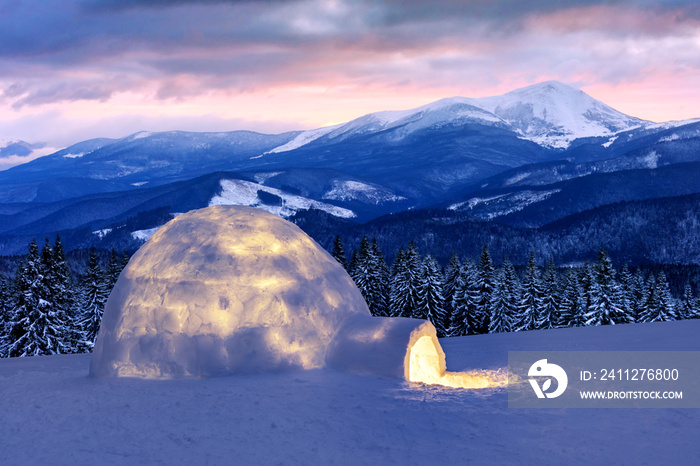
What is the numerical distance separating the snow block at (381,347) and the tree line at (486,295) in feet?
73.7

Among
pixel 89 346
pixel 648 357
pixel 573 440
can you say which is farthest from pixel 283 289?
pixel 89 346

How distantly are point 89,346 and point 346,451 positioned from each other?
26.4m

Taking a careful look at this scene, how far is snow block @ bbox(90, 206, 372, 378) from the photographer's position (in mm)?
13312

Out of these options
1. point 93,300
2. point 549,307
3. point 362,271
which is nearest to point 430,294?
point 362,271

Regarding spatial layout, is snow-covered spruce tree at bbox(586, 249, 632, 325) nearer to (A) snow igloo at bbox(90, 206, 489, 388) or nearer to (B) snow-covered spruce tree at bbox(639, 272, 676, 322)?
(B) snow-covered spruce tree at bbox(639, 272, 676, 322)

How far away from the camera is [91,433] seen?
397 inches

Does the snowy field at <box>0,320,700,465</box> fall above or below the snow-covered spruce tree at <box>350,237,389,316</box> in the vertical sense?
below

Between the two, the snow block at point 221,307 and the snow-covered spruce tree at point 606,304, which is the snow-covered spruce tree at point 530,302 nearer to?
the snow-covered spruce tree at point 606,304

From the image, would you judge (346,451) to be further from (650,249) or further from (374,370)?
(650,249)

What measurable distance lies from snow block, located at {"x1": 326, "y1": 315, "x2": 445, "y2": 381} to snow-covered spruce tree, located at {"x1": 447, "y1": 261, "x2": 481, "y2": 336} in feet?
77.2

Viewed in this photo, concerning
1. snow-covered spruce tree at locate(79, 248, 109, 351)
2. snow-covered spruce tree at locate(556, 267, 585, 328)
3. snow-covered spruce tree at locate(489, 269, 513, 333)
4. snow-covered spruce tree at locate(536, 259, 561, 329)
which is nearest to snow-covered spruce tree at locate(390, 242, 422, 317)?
snow-covered spruce tree at locate(489, 269, 513, 333)

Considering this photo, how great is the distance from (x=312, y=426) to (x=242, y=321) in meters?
3.92

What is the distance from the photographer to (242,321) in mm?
13391

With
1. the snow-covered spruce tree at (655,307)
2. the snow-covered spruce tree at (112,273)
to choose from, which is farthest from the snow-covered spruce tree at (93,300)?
the snow-covered spruce tree at (655,307)
